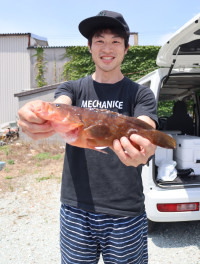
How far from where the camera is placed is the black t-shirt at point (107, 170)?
184 centimetres

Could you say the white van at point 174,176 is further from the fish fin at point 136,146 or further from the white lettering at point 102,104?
the fish fin at point 136,146

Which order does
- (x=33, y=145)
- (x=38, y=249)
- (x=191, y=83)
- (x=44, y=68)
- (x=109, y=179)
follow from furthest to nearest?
(x=44, y=68)
(x=33, y=145)
(x=191, y=83)
(x=38, y=249)
(x=109, y=179)

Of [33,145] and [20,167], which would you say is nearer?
[20,167]

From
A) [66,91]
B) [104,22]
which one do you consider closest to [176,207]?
[66,91]

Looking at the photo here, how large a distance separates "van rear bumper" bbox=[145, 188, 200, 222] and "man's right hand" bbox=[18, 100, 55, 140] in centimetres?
229

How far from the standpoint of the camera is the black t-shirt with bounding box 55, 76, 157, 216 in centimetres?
184

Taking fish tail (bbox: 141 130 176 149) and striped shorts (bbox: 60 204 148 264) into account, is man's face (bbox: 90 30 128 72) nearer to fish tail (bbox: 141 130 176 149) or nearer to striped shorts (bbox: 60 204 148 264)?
fish tail (bbox: 141 130 176 149)

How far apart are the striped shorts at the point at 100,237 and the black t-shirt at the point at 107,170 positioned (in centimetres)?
7

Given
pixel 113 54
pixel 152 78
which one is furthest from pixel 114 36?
pixel 152 78

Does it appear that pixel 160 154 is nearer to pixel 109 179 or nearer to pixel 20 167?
pixel 109 179

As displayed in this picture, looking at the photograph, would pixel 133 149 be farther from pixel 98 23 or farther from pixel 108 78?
pixel 98 23

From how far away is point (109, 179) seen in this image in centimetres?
185

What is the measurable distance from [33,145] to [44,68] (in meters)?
10.0

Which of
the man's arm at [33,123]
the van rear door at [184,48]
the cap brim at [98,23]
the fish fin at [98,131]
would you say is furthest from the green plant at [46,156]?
the fish fin at [98,131]
